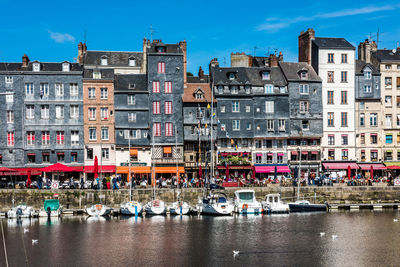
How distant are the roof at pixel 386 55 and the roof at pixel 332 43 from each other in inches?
179

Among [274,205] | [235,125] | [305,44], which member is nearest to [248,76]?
[235,125]

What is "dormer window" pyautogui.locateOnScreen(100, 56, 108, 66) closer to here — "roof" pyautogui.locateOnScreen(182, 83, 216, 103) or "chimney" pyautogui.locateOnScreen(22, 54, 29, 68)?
"chimney" pyautogui.locateOnScreen(22, 54, 29, 68)

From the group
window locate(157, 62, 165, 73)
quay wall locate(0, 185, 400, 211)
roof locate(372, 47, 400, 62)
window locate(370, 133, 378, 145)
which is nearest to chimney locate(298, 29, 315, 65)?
roof locate(372, 47, 400, 62)

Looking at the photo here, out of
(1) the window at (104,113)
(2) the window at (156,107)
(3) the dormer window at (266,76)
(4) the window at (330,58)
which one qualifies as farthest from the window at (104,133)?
(4) the window at (330,58)

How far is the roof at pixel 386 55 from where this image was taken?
243ft

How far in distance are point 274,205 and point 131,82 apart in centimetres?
2459

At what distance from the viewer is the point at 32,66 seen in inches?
2643

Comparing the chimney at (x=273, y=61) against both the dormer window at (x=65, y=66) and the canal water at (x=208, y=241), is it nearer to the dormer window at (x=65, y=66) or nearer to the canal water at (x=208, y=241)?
the canal water at (x=208, y=241)

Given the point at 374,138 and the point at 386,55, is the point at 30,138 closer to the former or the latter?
the point at 374,138

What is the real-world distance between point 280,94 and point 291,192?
573 inches

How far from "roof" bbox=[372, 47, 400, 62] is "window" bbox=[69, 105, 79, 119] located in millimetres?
39488

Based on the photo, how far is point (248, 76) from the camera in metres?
72.1

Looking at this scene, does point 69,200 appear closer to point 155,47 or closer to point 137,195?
point 137,195

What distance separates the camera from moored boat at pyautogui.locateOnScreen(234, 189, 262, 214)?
56.4 m
